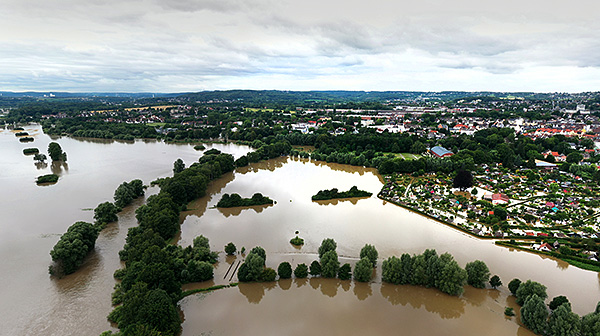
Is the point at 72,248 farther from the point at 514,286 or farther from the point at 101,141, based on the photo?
the point at 101,141

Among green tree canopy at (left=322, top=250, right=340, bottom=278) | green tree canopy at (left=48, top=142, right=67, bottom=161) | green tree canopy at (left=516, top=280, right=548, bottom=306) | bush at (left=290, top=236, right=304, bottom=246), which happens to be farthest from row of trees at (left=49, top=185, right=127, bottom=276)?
green tree canopy at (left=48, top=142, right=67, bottom=161)

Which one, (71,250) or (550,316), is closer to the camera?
(550,316)

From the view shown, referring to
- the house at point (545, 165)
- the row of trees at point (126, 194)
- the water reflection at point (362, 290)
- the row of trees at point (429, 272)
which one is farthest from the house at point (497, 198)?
the row of trees at point (126, 194)

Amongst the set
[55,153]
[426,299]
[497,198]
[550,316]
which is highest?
[55,153]

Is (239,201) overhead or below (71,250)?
A: below

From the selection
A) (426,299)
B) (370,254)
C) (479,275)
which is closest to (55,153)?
(370,254)

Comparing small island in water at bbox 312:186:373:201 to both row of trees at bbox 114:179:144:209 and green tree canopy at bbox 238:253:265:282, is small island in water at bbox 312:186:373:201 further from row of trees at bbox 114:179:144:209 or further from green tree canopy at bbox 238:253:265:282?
row of trees at bbox 114:179:144:209
